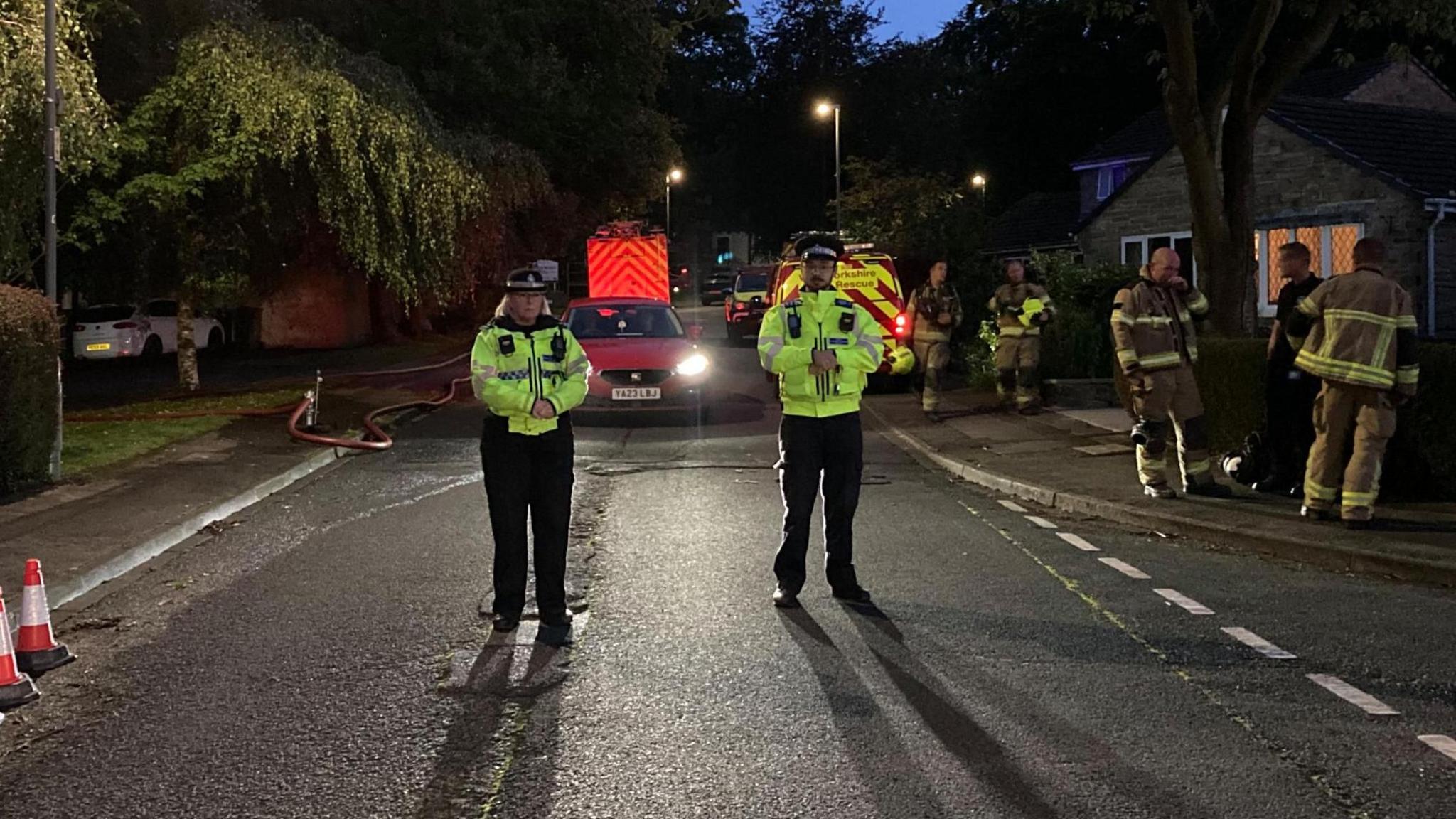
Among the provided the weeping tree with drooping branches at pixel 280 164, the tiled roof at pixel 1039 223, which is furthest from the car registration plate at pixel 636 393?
the tiled roof at pixel 1039 223

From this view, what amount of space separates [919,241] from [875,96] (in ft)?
173

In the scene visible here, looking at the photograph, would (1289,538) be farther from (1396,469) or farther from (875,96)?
(875,96)

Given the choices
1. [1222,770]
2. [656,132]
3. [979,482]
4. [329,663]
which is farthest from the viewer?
[656,132]

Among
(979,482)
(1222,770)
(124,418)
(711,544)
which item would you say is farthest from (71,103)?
Answer: (1222,770)

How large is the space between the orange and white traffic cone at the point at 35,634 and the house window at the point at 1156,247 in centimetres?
2609

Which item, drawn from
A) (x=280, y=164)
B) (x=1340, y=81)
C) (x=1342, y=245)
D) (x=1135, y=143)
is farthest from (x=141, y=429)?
(x=1135, y=143)

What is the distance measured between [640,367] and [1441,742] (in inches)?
499

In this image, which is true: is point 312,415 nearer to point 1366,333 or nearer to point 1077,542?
point 1077,542

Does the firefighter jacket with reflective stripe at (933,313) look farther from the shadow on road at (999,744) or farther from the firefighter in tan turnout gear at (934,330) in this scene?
the shadow on road at (999,744)

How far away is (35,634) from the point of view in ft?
21.7

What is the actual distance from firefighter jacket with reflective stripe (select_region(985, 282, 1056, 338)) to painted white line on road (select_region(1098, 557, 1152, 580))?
332 inches

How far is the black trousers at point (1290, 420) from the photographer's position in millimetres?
10750

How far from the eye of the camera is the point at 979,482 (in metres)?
12.8

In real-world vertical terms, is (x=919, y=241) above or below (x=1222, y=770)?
above
